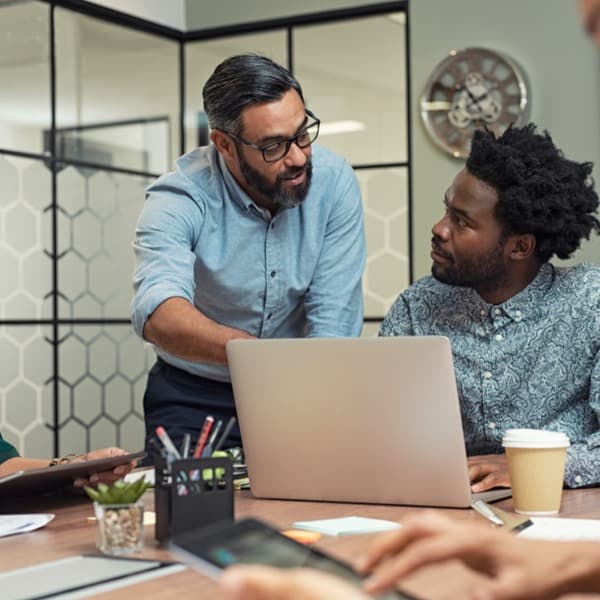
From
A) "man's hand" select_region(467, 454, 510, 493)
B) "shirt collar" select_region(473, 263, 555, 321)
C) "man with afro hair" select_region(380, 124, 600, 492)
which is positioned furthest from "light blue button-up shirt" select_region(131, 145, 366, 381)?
"man's hand" select_region(467, 454, 510, 493)

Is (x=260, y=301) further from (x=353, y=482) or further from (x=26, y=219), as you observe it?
(x=26, y=219)

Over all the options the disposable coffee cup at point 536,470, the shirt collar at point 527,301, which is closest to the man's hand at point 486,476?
the disposable coffee cup at point 536,470

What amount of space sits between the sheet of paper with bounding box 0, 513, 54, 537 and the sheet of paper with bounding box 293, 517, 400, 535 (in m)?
0.36

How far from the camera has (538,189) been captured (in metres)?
2.26

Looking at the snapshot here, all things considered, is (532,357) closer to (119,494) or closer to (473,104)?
(119,494)

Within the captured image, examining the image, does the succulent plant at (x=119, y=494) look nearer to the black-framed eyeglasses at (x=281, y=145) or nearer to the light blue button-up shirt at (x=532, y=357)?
the light blue button-up shirt at (x=532, y=357)

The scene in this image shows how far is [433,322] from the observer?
7.73ft

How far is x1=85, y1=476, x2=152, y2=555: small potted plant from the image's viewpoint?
1.37 m

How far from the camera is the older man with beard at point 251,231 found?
2.46 metres

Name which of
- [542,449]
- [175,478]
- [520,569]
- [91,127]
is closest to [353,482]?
[542,449]

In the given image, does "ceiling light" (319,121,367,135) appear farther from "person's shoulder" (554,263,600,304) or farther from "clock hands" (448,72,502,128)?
"person's shoulder" (554,263,600,304)

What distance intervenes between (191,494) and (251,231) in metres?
1.24

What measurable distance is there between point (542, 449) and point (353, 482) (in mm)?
288

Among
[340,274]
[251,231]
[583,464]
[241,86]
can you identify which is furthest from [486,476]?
[241,86]
